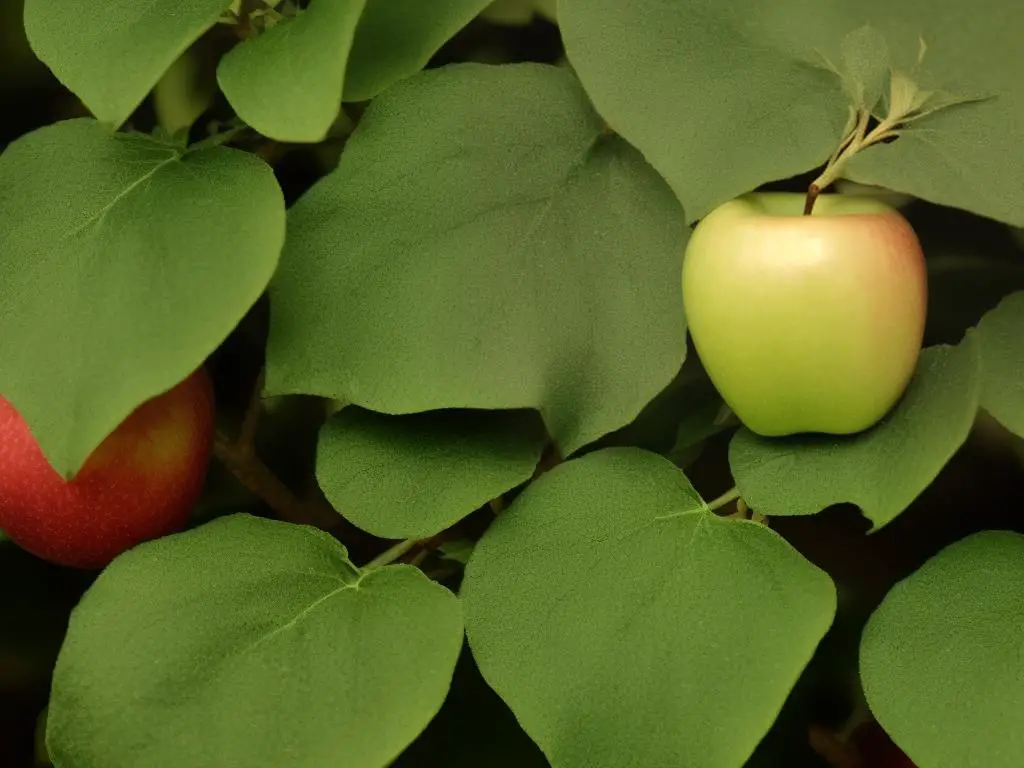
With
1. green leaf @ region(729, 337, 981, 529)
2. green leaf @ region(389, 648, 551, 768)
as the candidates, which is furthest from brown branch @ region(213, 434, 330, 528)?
green leaf @ region(729, 337, 981, 529)

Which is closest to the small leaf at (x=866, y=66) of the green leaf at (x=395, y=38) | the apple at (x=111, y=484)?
the green leaf at (x=395, y=38)

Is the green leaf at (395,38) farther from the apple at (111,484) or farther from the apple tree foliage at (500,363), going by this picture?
the apple at (111,484)

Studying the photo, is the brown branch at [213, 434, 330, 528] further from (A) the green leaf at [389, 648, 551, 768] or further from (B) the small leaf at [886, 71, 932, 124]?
(B) the small leaf at [886, 71, 932, 124]

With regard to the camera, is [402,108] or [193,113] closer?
[402,108]

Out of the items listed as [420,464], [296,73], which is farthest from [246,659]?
[296,73]

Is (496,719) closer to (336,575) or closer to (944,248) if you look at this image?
(336,575)

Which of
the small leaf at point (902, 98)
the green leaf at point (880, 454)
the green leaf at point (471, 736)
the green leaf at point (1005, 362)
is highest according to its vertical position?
the small leaf at point (902, 98)

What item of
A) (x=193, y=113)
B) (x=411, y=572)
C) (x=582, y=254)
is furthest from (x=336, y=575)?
(x=193, y=113)
